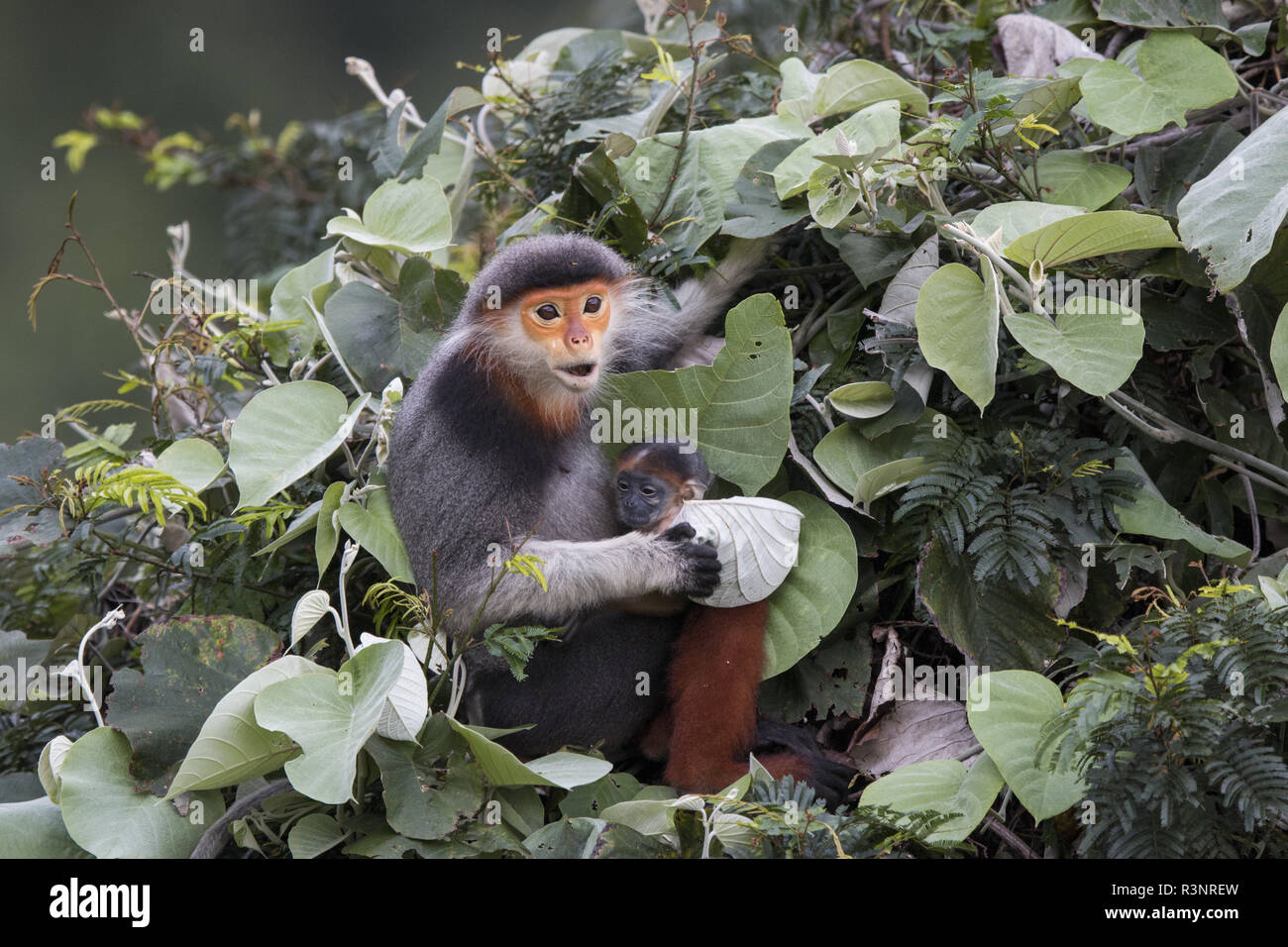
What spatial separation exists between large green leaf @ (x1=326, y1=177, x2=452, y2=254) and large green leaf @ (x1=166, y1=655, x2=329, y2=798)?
5.75 ft

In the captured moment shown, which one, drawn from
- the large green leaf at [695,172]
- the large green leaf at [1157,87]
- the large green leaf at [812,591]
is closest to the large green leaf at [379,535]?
the large green leaf at [812,591]

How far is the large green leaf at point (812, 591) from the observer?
3.64m

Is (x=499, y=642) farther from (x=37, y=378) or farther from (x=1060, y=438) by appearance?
(x=37, y=378)

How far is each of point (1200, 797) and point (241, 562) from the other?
3.00 meters

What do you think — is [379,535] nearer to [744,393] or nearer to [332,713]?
[332,713]

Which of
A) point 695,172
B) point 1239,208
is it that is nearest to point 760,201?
point 695,172

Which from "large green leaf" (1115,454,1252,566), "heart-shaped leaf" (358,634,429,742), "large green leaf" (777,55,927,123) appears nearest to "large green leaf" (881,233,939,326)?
"large green leaf" (777,55,927,123)

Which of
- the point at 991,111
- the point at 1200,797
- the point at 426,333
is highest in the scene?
the point at 991,111

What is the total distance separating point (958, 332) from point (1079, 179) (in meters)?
0.95

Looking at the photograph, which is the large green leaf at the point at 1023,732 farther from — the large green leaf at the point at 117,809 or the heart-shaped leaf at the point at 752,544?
the large green leaf at the point at 117,809

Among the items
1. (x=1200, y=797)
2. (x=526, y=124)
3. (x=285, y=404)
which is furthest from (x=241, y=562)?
(x=1200, y=797)

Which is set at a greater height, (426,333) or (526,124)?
(526,124)

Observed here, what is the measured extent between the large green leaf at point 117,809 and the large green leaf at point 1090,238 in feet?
9.60

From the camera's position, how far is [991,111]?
379 cm
